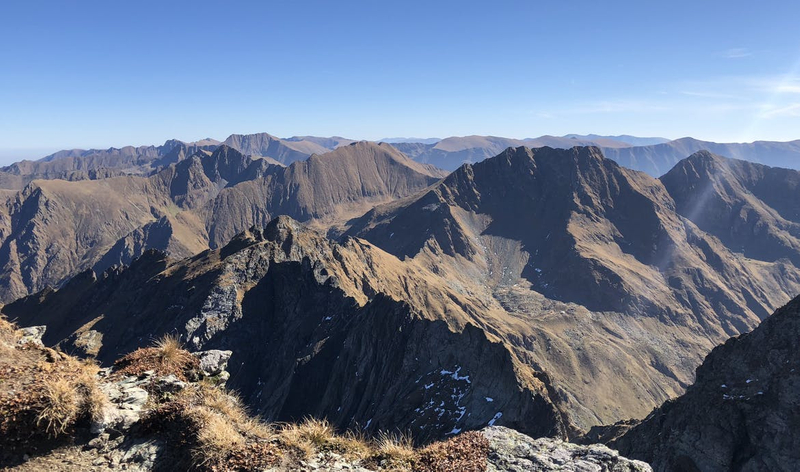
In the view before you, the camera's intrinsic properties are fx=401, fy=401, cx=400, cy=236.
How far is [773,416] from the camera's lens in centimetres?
4372

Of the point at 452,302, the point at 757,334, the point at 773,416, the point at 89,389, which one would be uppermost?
the point at 89,389

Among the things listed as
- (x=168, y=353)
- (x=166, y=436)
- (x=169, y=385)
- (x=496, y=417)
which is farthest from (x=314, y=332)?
(x=166, y=436)

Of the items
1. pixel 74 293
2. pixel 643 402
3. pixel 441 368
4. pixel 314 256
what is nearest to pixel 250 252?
pixel 314 256

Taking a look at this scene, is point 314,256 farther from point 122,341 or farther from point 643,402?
point 643,402

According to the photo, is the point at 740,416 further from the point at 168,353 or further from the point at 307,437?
the point at 168,353

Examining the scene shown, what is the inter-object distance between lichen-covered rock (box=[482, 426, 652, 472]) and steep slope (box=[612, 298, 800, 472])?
39.3 metres

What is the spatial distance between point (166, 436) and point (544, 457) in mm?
12896

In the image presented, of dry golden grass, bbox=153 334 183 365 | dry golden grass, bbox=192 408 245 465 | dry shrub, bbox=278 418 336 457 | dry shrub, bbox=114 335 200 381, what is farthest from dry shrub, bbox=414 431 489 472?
dry golden grass, bbox=153 334 183 365

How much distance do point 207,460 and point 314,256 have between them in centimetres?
13398

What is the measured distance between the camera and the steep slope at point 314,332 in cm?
6222

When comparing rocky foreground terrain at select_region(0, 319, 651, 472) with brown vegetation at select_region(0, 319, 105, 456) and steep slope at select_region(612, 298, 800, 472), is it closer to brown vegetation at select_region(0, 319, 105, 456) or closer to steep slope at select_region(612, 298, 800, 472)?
brown vegetation at select_region(0, 319, 105, 456)

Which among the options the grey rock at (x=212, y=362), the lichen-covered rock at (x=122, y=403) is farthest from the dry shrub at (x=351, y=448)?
the grey rock at (x=212, y=362)

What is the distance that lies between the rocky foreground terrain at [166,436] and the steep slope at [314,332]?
42.3 metres

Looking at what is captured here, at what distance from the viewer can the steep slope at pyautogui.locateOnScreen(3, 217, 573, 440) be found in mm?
62219
